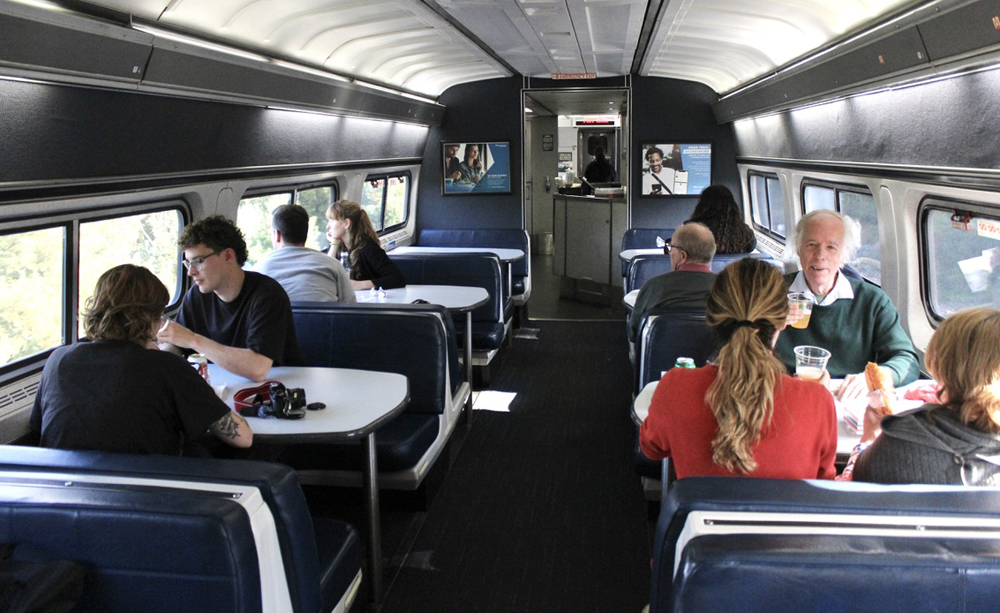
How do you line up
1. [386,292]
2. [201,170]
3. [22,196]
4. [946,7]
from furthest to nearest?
[386,292] → [201,170] → [22,196] → [946,7]

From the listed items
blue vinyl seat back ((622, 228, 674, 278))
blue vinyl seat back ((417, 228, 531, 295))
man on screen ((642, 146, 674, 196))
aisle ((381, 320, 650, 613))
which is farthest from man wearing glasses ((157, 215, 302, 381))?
man on screen ((642, 146, 674, 196))

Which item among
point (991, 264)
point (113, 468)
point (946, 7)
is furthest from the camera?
point (991, 264)

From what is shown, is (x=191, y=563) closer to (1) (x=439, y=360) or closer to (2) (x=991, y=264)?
(1) (x=439, y=360)

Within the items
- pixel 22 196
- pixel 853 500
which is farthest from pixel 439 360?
pixel 853 500

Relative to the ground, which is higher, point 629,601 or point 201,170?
point 201,170

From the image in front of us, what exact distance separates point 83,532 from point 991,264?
3953mm

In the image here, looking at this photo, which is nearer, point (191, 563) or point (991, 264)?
point (191, 563)

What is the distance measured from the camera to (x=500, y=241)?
9008 millimetres

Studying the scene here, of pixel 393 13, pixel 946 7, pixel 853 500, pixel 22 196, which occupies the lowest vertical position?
pixel 853 500

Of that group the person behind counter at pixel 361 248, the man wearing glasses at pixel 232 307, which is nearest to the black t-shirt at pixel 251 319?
the man wearing glasses at pixel 232 307

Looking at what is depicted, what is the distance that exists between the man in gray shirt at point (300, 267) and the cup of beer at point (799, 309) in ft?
7.79

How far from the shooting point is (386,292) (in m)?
5.64

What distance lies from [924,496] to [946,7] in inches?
69.6

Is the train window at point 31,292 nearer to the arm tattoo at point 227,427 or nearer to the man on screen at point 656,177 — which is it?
the arm tattoo at point 227,427
